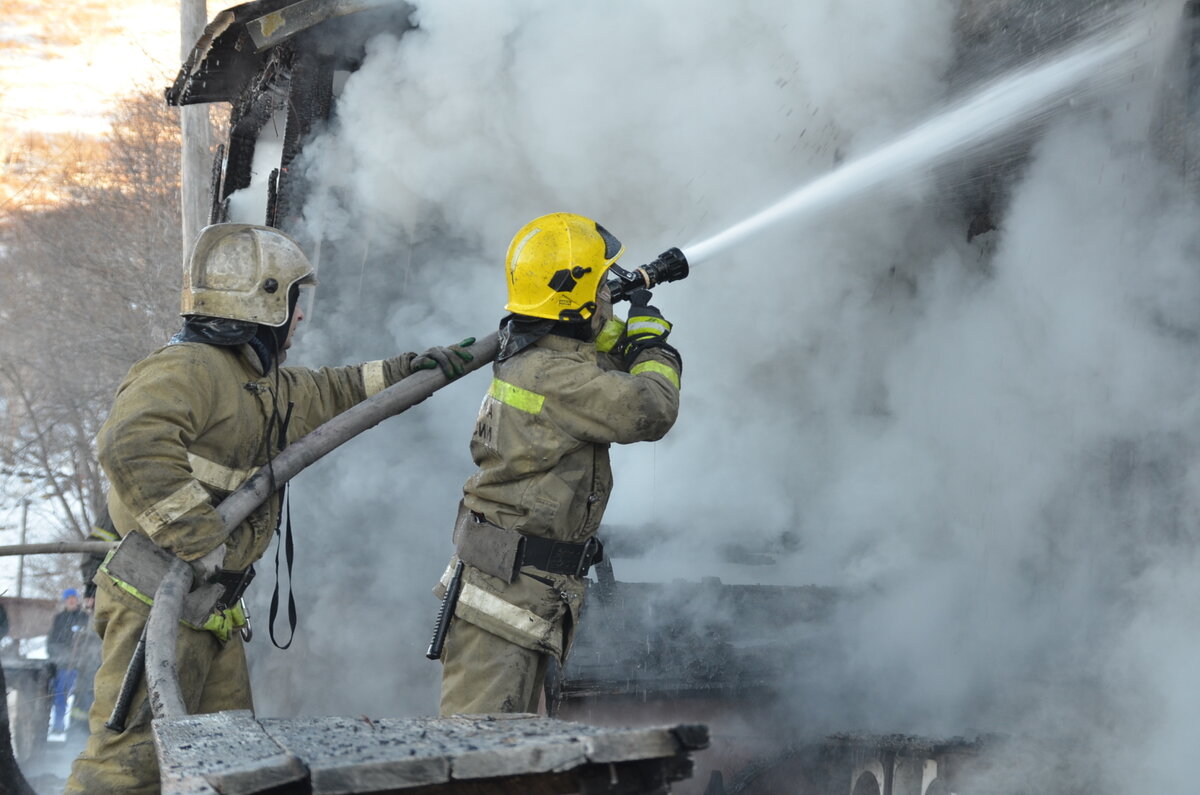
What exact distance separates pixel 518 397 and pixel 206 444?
0.92 m

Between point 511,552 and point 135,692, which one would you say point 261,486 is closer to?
point 135,692

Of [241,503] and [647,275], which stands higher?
[647,275]

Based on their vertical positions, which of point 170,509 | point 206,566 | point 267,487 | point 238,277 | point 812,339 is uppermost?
point 812,339

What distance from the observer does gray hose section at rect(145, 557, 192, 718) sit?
95.7 inches

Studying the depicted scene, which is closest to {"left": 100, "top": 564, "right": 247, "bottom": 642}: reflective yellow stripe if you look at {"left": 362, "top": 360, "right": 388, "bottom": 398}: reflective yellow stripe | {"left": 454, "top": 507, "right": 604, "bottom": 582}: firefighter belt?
{"left": 454, "top": 507, "right": 604, "bottom": 582}: firefighter belt

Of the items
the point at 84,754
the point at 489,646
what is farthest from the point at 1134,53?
the point at 84,754

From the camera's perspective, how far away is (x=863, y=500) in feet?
18.2

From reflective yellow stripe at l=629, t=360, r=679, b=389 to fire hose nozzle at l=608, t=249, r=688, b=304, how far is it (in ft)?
1.18

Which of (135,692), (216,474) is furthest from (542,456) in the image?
(135,692)

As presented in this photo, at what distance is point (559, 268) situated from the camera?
11.1 ft

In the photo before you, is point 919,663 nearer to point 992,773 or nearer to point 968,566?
point 968,566

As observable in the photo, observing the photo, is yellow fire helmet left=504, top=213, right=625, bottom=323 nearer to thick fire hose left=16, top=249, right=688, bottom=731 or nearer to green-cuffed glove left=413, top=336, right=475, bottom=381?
thick fire hose left=16, top=249, right=688, bottom=731

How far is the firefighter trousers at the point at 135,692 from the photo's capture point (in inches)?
120

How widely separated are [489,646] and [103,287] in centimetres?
1678
